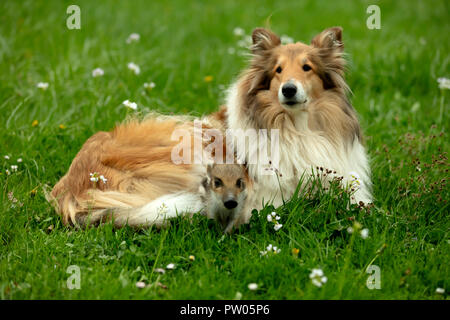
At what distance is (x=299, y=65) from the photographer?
12.2ft

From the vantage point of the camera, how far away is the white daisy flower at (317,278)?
2811 mm

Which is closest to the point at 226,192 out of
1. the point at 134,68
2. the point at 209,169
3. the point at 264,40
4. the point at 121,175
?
the point at 209,169

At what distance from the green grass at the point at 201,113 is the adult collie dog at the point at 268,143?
0.20m

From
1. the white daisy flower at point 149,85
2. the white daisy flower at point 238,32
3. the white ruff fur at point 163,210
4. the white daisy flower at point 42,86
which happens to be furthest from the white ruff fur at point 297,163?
the white daisy flower at point 238,32

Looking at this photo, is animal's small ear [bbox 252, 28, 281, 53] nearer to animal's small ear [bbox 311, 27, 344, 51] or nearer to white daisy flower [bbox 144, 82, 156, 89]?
animal's small ear [bbox 311, 27, 344, 51]

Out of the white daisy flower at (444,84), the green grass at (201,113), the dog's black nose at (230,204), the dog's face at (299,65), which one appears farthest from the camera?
the white daisy flower at (444,84)

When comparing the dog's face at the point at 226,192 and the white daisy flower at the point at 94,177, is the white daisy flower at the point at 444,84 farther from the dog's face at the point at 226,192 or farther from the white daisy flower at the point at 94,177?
the white daisy flower at the point at 94,177

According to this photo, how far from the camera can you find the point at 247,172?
376 cm

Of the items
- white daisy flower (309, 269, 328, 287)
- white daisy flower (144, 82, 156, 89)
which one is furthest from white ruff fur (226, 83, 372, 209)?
white daisy flower (144, 82, 156, 89)

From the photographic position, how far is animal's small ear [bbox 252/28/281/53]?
12.8 feet

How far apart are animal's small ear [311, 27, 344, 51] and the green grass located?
1188mm

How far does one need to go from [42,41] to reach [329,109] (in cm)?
442
